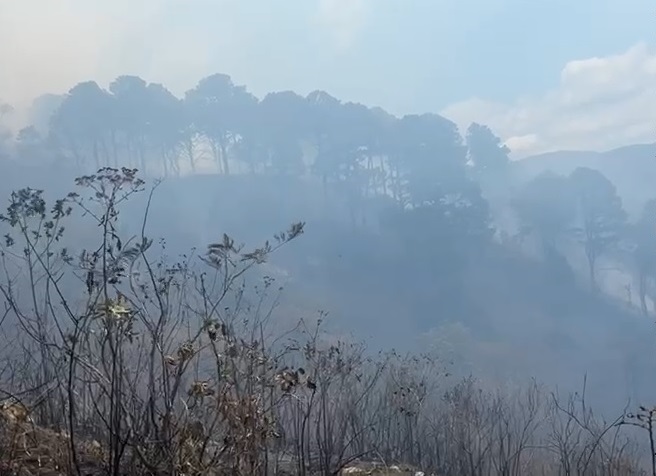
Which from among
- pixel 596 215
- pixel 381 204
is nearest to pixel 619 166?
pixel 596 215

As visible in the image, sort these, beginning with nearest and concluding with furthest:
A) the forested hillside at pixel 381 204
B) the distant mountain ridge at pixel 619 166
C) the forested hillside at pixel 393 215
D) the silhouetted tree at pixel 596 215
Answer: the forested hillside at pixel 393 215
the forested hillside at pixel 381 204
the silhouetted tree at pixel 596 215
the distant mountain ridge at pixel 619 166

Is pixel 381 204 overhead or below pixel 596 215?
overhead

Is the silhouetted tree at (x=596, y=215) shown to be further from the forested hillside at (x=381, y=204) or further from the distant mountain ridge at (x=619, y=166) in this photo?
the distant mountain ridge at (x=619, y=166)

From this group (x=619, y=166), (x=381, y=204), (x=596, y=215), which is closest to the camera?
(x=596, y=215)

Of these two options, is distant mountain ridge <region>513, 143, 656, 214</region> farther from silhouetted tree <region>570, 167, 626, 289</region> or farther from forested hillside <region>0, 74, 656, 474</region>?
silhouetted tree <region>570, 167, 626, 289</region>

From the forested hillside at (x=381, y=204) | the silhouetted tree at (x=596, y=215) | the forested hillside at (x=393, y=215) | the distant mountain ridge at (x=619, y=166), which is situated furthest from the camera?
the distant mountain ridge at (x=619, y=166)

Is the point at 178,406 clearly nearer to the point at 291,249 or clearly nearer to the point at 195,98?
the point at 291,249

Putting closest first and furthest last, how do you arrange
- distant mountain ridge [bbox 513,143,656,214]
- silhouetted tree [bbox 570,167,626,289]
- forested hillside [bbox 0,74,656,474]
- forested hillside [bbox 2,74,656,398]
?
forested hillside [bbox 0,74,656,474], forested hillside [bbox 2,74,656,398], silhouetted tree [bbox 570,167,626,289], distant mountain ridge [bbox 513,143,656,214]

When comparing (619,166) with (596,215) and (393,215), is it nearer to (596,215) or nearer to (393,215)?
→ (596,215)

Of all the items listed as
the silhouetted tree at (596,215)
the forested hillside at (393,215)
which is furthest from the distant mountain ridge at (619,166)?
the silhouetted tree at (596,215)

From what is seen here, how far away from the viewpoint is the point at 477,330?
1025 inches

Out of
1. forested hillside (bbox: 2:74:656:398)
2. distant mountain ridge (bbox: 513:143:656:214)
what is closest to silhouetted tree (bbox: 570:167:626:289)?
forested hillside (bbox: 2:74:656:398)

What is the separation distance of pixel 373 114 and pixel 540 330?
13.7 meters

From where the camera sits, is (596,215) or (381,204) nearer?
(596,215)
